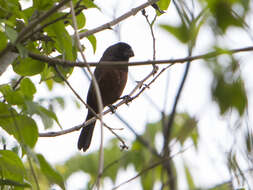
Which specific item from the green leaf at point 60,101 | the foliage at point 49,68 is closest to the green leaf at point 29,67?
the foliage at point 49,68

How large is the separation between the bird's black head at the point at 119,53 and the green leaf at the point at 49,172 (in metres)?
4.21

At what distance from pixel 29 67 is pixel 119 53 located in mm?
3772

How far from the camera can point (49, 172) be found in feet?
5.56

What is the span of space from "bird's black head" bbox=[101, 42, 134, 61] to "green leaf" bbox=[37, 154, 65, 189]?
4210 mm

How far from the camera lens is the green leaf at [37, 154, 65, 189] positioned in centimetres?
167

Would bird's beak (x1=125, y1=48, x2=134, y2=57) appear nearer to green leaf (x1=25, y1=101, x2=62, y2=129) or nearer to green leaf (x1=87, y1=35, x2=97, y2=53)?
green leaf (x1=87, y1=35, x2=97, y2=53)

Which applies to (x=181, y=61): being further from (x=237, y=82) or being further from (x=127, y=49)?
(x=127, y=49)

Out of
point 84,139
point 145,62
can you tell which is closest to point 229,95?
point 145,62

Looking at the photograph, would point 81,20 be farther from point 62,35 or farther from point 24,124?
point 24,124

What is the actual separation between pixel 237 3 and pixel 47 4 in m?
1.25

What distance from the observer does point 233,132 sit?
1.12 m

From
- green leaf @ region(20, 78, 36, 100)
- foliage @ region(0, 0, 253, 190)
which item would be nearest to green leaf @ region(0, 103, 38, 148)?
foliage @ region(0, 0, 253, 190)

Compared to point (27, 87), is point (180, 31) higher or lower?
lower

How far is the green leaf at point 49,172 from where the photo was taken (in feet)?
5.49
